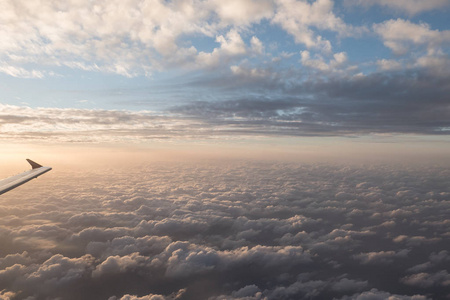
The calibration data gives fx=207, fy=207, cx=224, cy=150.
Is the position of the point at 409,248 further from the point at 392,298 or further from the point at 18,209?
the point at 18,209

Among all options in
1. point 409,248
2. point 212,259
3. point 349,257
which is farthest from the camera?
point 409,248

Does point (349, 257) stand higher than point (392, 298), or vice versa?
point (392, 298)

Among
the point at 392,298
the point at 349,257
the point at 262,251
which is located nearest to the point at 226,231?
the point at 262,251

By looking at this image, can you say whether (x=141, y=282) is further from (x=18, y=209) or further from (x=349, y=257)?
(x=18, y=209)

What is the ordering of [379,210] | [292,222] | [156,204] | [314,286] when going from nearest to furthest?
[314,286] < [292,222] < [156,204] < [379,210]

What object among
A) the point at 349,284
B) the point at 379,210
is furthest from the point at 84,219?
the point at 379,210

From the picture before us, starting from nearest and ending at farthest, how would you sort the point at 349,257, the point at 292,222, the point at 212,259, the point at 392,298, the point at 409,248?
1. the point at 392,298
2. the point at 212,259
3. the point at 349,257
4. the point at 409,248
5. the point at 292,222

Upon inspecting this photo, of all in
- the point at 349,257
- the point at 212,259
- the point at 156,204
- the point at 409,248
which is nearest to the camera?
the point at 212,259

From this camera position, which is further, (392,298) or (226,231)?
(226,231)

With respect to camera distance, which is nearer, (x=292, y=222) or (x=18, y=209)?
(x=292, y=222)
